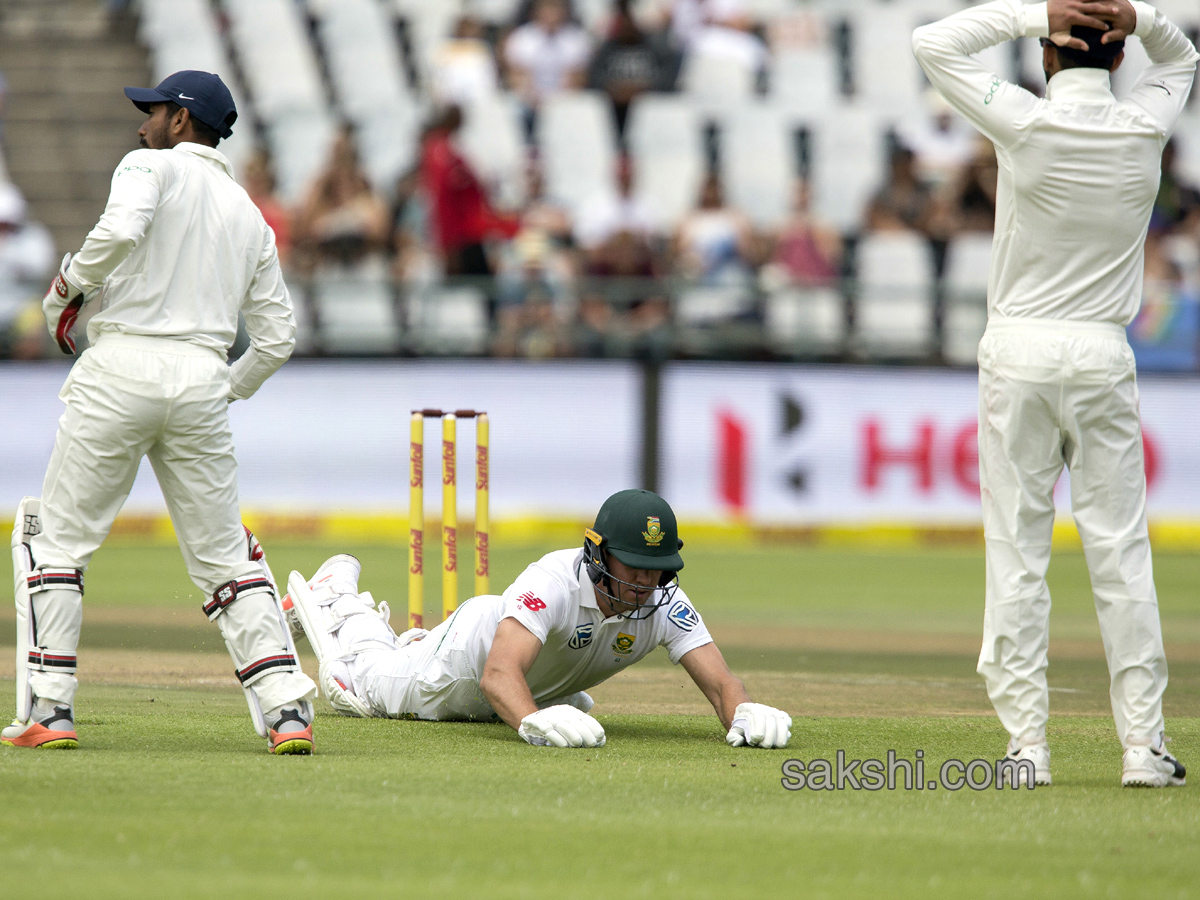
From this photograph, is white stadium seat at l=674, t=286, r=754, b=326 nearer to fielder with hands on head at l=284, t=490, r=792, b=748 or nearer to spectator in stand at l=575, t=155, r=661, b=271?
spectator in stand at l=575, t=155, r=661, b=271

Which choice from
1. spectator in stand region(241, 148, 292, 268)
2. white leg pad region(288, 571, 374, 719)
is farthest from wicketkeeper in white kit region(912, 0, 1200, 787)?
spectator in stand region(241, 148, 292, 268)

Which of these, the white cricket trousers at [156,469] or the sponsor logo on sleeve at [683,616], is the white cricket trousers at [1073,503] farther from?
the white cricket trousers at [156,469]

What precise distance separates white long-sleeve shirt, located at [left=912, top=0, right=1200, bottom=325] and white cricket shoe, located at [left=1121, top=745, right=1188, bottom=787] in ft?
3.80

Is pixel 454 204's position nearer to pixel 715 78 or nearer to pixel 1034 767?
pixel 715 78

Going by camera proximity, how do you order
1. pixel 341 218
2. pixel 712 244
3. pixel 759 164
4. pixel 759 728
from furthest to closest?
pixel 759 164 < pixel 712 244 < pixel 341 218 < pixel 759 728

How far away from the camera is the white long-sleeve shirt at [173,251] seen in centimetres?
457

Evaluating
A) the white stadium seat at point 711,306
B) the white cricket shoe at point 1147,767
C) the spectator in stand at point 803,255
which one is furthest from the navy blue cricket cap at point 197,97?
the spectator in stand at point 803,255

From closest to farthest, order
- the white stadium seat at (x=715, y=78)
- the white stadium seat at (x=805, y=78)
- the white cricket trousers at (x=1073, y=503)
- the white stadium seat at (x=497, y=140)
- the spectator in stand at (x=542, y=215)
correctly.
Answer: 1. the white cricket trousers at (x=1073, y=503)
2. the spectator in stand at (x=542, y=215)
3. the white stadium seat at (x=497, y=140)
4. the white stadium seat at (x=715, y=78)
5. the white stadium seat at (x=805, y=78)

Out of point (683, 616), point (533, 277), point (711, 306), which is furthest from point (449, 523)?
point (711, 306)

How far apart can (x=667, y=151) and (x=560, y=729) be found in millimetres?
11625

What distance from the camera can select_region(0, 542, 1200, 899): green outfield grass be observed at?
3.33 meters

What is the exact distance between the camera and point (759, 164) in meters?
15.9

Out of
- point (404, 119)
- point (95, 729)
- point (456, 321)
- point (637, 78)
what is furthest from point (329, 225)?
point (95, 729)

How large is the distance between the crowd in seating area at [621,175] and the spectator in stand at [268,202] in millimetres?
29
